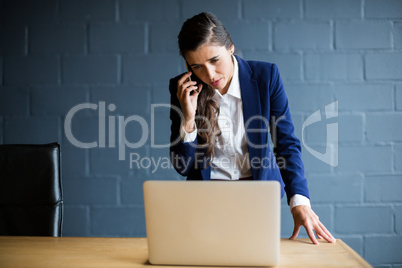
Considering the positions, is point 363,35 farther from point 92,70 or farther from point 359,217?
point 92,70

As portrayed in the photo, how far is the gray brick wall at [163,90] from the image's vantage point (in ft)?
7.74

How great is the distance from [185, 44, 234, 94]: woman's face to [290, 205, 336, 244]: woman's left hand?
0.61 metres

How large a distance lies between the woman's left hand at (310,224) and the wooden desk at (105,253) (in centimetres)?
2

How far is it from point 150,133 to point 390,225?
1546 mm

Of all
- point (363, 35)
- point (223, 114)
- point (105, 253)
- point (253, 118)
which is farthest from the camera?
point (363, 35)

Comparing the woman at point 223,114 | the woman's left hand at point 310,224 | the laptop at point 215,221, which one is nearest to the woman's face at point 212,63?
the woman at point 223,114

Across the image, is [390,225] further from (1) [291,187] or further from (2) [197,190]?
(2) [197,190]

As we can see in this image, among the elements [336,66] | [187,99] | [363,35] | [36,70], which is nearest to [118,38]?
[36,70]

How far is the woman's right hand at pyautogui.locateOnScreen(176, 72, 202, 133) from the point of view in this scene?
5.16 ft

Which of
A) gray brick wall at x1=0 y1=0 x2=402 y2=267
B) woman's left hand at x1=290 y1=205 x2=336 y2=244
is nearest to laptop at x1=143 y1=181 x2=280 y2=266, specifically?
woman's left hand at x1=290 y1=205 x2=336 y2=244

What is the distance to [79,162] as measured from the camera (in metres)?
2.41

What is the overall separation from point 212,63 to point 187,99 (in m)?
0.17

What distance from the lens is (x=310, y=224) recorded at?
1.19 meters

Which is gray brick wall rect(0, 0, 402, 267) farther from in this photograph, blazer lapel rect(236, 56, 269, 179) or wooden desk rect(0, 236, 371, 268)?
wooden desk rect(0, 236, 371, 268)
